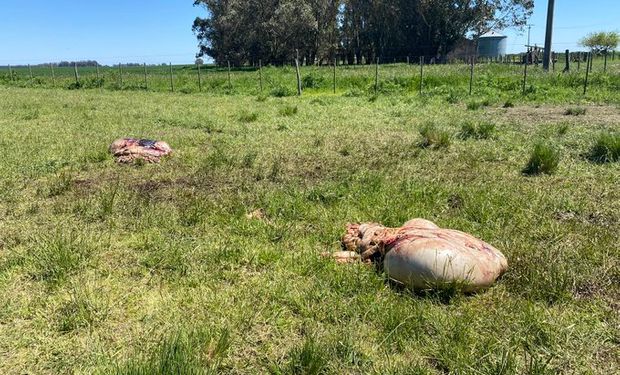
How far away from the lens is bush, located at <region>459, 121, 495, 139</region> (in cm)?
888

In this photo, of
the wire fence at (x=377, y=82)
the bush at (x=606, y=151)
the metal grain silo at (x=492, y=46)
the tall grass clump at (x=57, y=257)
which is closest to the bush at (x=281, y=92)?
the wire fence at (x=377, y=82)

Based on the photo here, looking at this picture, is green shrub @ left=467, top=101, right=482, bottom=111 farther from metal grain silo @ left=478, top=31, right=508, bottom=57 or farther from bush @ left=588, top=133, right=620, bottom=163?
metal grain silo @ left=478, top=31, right=508, bottom=57

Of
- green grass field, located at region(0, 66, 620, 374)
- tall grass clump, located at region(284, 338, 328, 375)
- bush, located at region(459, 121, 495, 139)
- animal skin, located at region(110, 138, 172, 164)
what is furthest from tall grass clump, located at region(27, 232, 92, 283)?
bush, located at region(459, 121, 495, 139)

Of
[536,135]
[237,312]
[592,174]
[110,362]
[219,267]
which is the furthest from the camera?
[536,135]

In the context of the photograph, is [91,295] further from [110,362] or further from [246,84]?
[246,84]

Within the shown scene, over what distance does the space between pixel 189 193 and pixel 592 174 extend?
16.1 feet

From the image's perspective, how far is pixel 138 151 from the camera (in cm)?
766

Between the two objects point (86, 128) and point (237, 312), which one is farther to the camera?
point (86, 128)

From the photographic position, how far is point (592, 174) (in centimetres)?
617

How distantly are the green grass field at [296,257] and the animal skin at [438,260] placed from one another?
4.1 inches

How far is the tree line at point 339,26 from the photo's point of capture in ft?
157

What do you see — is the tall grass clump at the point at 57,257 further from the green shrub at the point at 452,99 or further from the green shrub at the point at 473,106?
the green shrub at the point at 452,99

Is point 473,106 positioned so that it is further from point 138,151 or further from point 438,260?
point 438,260

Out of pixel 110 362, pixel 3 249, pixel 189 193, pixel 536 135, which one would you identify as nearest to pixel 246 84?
pixel 536 135
